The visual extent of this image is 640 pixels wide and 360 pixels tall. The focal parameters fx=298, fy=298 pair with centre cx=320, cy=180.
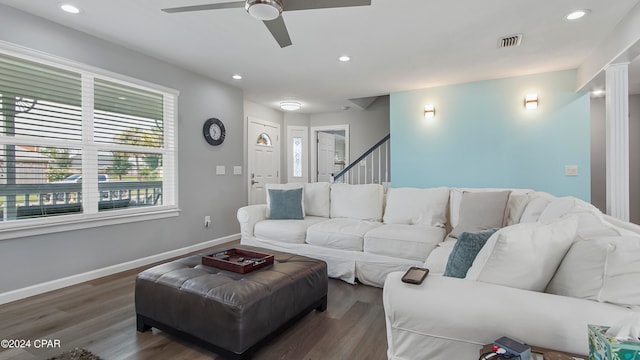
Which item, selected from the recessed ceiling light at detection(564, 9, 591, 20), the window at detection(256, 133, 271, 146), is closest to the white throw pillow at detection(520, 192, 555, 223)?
the recessed ceiling light at detection(564, 9, 591, 20)

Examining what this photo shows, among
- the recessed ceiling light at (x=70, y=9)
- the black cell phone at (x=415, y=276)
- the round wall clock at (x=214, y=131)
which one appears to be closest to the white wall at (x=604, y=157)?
the black cell phone at (x=415, y=276)

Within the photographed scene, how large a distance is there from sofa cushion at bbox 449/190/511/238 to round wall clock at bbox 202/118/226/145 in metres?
3.45

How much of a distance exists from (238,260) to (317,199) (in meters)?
1.94

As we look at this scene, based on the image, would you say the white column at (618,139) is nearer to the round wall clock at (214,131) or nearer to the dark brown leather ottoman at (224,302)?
the dark brown leather ottoman at (224,302)

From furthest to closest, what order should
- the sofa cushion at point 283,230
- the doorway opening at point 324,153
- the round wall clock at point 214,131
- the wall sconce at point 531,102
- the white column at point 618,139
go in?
1. the doorway opening at point 324,153
2. the round wall clock at point 214,131
3. the wall sconce at point 531,102
4. the sofa cushion at point 283,230
5. the white column at point 618,139

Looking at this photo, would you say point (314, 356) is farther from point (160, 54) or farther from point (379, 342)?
point (160, 54)

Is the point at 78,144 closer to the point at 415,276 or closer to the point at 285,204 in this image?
the point at 285,204

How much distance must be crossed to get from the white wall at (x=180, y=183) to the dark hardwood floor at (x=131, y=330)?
13.9 inches

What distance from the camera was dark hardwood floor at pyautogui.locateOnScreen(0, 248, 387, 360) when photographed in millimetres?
1845

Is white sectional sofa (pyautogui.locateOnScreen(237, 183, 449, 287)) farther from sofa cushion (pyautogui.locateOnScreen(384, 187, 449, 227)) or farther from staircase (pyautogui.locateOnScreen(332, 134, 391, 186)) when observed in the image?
staircase (pyautogui.locateOnScreen(332, 134, 391, 186))

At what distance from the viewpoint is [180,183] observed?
400 cm

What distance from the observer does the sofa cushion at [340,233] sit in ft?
10.1

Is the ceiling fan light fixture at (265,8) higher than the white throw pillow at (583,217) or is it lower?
higher

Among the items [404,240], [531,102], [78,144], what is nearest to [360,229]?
[404,240]
